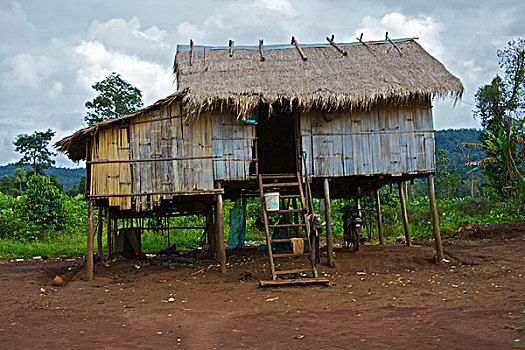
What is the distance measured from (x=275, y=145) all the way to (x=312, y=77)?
3.68 meters

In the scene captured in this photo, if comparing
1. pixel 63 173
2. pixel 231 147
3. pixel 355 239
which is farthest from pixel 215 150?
pixel 63 173

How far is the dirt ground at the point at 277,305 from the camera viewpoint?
4953 mm

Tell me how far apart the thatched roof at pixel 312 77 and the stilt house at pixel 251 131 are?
25 millimetres

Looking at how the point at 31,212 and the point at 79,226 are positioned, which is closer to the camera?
the point at 31,212

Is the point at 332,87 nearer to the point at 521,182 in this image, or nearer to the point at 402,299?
the point at 402,299

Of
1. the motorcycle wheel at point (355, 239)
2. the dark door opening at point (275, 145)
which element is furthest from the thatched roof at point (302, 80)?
the motorcycle wheel at point (355, 239)

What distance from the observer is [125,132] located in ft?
31.3

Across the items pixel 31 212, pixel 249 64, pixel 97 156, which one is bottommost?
pixel 31 212

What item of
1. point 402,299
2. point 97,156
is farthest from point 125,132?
point 402,299

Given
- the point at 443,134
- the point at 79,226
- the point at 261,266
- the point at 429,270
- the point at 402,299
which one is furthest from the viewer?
the point at 443,134

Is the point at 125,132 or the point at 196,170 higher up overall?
the point at 125,132

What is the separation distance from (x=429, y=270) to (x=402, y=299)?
2760mm

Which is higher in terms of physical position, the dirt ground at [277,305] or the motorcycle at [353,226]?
the motorcycle at [353,226]

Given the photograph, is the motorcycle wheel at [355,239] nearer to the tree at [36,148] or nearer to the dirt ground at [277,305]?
the dirt ground at [277,305]
